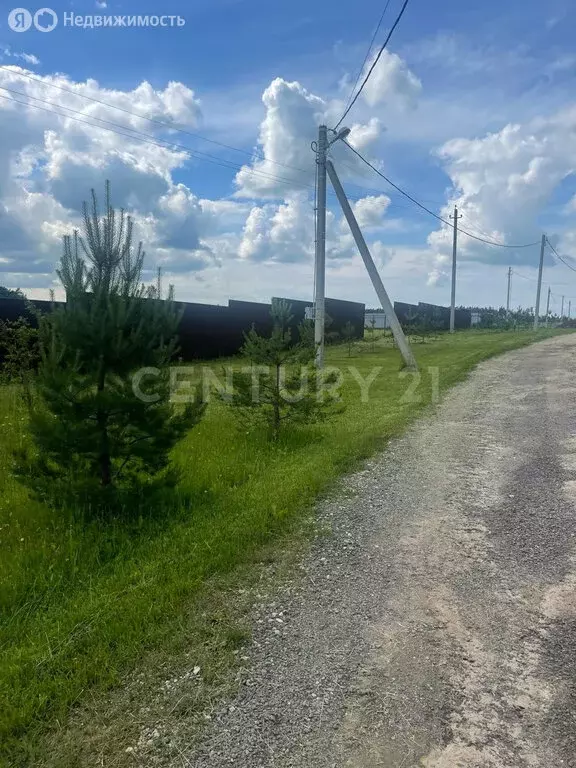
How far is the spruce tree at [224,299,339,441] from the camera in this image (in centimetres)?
647

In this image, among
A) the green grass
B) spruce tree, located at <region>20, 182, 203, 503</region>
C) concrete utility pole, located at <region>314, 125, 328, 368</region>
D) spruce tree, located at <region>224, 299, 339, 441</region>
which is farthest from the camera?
concrete utility pole, located at <region>314, 125, 328, 368</region>

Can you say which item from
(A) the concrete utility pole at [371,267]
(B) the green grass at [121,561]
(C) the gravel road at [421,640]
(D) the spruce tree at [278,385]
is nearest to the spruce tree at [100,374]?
(B) the green grass at [121,561]

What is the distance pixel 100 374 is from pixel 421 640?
9.08 ft

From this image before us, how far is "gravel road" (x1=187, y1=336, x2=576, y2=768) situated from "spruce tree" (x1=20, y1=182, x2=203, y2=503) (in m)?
1.67

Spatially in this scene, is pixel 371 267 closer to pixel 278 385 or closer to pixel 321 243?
pixel 321 243

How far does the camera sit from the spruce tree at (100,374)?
12.0 ft

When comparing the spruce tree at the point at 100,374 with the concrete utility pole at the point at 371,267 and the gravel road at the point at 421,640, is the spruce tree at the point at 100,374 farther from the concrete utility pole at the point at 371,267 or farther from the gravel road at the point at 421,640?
the concrete utility pole at the point at 371,267

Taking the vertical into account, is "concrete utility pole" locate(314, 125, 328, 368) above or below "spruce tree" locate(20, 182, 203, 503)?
above

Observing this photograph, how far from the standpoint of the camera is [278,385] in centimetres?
647

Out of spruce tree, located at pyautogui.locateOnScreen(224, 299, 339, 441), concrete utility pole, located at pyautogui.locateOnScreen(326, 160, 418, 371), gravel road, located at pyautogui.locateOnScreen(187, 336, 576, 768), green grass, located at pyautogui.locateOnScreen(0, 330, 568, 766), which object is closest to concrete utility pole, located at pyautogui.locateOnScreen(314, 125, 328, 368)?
concrete utility pole, located at pyautogui.locateOnScreen(326, 160, 418, 371)

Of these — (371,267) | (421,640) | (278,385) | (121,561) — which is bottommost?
(121,561)

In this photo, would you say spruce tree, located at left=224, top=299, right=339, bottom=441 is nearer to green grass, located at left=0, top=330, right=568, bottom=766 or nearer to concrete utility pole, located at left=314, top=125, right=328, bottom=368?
green grass, located at left=0, top=330, right=568, bottom=766

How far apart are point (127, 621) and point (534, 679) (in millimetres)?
1965

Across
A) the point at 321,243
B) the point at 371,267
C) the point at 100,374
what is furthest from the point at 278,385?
the point at 371,267
